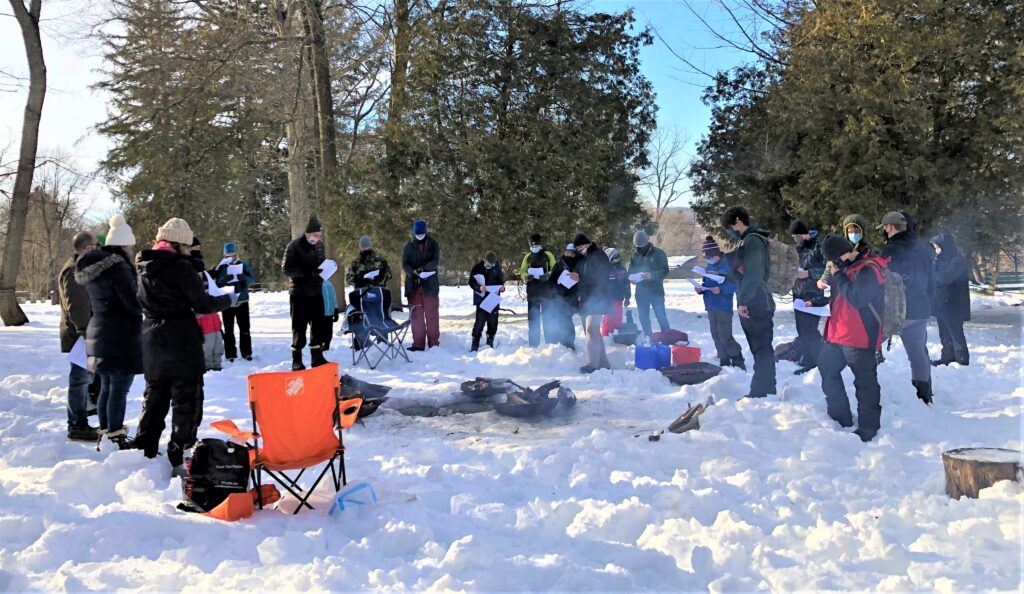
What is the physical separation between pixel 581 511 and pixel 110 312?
403 centimetres

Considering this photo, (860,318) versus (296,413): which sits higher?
(860,318)

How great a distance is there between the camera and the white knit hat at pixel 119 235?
17.5 ft

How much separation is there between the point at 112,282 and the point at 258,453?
2228 mm

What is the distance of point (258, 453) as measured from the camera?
4121 mm

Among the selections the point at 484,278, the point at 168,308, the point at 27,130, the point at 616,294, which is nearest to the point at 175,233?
the point at 168,308

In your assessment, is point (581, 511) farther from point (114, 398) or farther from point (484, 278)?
point (484, 278)

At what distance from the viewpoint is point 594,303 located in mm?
8328

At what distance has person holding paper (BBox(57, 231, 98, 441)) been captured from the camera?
5.75m

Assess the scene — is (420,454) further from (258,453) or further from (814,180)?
(814,180)

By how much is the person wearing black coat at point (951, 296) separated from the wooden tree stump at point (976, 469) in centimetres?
519

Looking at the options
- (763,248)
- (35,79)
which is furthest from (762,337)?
(35,79)

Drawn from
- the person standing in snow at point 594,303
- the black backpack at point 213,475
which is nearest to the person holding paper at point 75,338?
the black backpack at point 213,475

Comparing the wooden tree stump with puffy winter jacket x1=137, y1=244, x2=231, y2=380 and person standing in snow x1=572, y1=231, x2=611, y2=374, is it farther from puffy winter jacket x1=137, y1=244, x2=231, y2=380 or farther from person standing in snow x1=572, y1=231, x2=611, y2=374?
puffy winter jacket x1=137, y1=244, x2=231, y2=380

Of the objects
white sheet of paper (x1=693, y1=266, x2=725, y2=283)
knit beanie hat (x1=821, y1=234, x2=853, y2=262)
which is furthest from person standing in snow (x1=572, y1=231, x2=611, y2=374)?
knit beanie hat (x1=821, y1=234, x2=853, y2=262)
